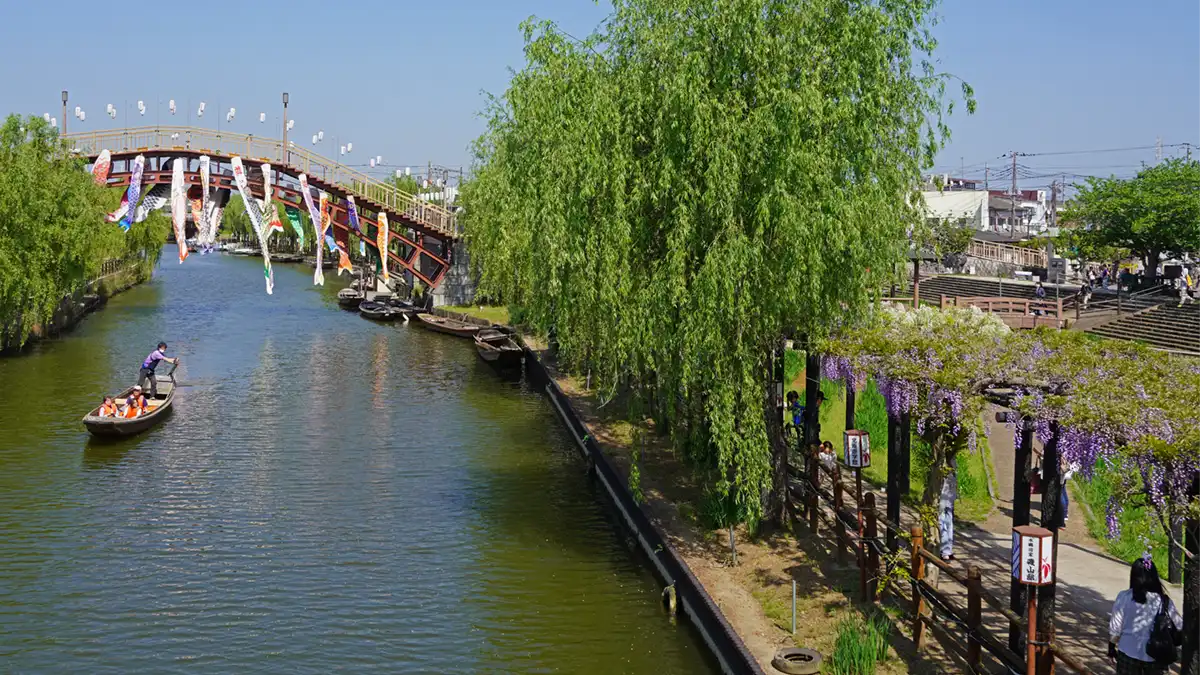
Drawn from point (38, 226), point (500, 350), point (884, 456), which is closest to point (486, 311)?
point (500, 350)

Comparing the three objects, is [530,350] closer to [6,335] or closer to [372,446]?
[372,446]

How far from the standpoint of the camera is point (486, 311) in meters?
59.4

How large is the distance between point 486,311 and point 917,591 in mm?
46384

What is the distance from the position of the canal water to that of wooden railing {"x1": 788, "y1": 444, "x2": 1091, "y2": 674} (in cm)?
279

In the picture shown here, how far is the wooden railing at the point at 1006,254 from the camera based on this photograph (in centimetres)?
6834

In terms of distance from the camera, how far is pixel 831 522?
19.2m

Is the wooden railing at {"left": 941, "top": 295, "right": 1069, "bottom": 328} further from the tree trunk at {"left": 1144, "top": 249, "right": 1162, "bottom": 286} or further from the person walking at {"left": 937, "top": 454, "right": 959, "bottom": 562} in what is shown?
the person walking at {"left": 937, "top": 454, "right": 959, "bottom": 562}

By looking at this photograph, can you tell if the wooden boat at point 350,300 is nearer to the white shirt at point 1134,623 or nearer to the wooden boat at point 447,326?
the wooden boat at point 447,326

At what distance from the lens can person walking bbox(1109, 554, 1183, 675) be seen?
11609mm

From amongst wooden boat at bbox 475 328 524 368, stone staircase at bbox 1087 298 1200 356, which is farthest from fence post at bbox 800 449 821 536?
wooden boat at bbox 475 328 524 368

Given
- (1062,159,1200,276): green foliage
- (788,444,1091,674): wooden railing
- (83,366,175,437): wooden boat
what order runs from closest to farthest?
(788,444,1091,674): wooden railing → (83,366,175,437): wooden boat → (1062,159,1200,276): green foliage

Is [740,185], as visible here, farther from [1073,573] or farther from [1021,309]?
[1021,309]

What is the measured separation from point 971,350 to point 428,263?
178ft

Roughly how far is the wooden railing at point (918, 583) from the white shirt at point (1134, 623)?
1.66ft
